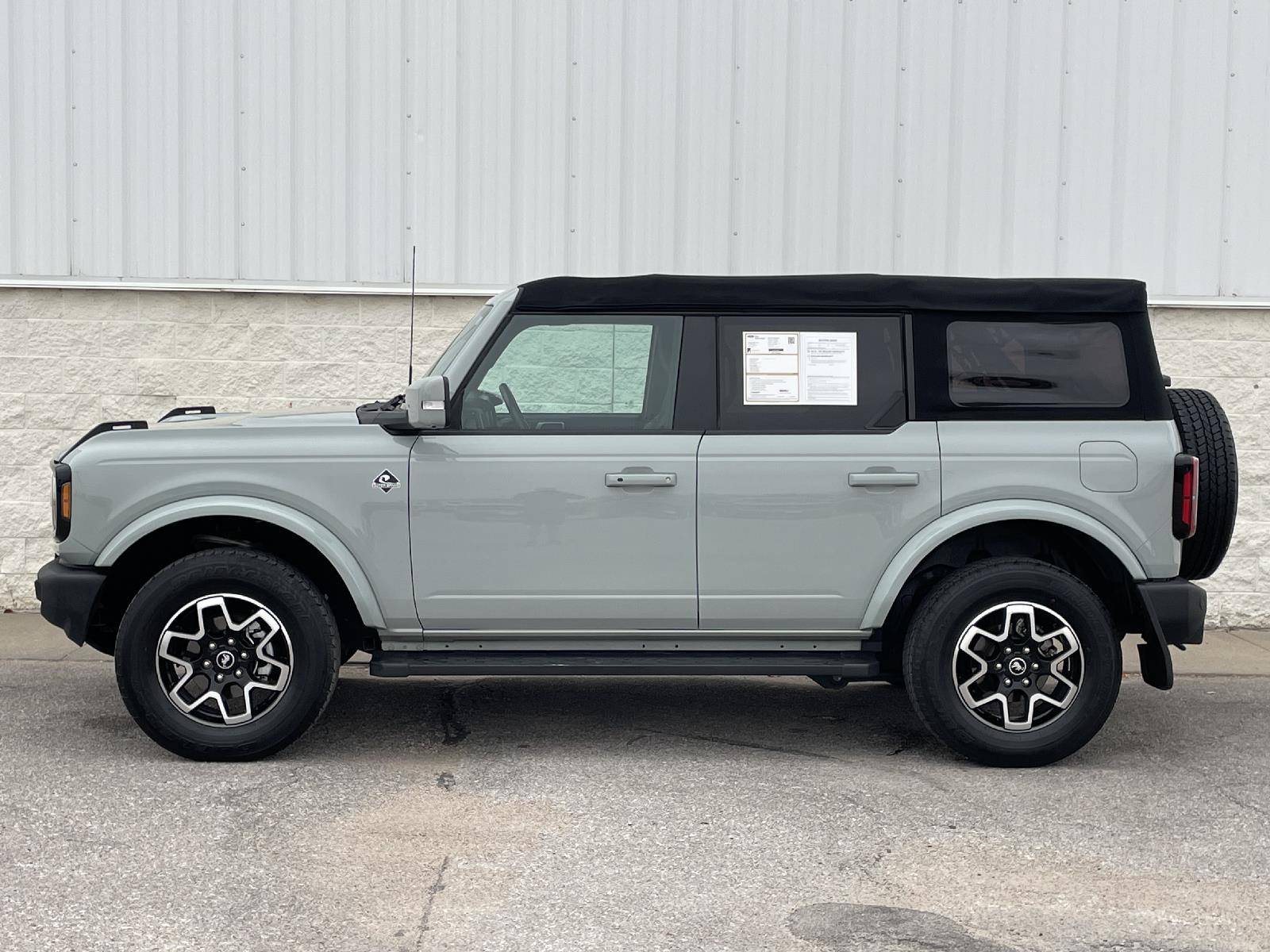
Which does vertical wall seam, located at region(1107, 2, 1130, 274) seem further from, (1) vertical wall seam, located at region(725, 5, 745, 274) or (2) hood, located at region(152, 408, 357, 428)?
(2) hood, located at region(152, 408, 357, 428)

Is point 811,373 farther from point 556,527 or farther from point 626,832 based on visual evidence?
point 626,832

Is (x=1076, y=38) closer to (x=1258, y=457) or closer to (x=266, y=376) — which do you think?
(x=1258, y=457)

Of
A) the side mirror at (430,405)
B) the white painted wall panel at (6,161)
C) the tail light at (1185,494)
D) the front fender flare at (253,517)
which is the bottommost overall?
the front fender flare at (253,517)

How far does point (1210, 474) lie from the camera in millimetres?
5594

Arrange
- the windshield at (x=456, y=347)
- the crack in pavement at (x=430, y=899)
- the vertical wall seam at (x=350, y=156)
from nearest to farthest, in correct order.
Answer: the crack in pavement at (x=430, y=899), the windshield at (x=456, y=347), the vertical wall seam at (x=350, y=156)

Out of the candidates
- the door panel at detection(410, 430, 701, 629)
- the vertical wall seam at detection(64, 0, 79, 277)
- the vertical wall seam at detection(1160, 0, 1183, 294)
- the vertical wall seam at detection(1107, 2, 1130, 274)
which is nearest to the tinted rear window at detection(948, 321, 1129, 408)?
the door panel at detection(410, 430, 701, 629)

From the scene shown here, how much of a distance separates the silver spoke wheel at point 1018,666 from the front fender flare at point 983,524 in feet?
1.06

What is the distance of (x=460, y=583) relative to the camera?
5.57 metres

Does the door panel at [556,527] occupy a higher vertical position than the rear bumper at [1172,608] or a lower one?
higher

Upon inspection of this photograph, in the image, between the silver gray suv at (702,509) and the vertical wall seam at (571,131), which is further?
the vertical wall seam at (571,131)

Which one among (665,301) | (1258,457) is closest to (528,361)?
(665,301)

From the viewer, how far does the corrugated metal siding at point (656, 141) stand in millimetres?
9203

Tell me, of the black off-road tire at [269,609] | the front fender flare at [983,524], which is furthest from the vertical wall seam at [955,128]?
the black off-road tire at [269,609]

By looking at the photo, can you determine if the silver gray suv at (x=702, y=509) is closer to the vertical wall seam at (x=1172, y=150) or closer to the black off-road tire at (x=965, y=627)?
the black off-road tire at (x=965, y=627)
